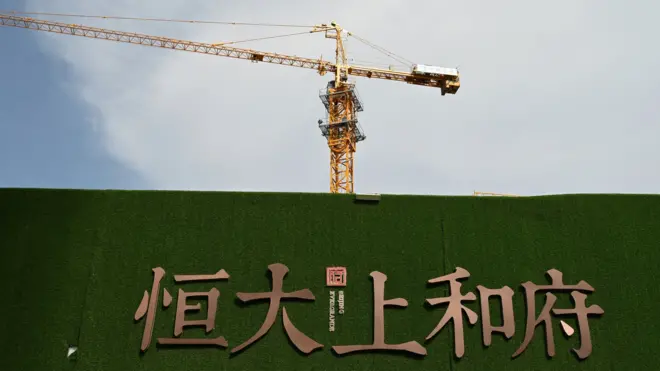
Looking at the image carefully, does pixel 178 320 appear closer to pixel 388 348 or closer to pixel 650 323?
pixel 388 348

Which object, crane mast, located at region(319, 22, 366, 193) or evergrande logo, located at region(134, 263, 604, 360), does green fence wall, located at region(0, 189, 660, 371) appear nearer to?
evergrande logo, located at region(134, 263, 604, 360)

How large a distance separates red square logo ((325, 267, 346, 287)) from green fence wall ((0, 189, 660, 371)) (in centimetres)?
13

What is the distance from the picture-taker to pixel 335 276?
8.62m

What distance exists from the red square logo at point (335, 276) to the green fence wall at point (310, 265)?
0.13m

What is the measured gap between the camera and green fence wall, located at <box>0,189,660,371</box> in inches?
324

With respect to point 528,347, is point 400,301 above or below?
above

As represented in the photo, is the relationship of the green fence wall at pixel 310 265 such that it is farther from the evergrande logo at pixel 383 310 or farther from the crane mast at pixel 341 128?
the crane mast at pixel 341 128

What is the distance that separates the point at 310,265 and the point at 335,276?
0.48 meters

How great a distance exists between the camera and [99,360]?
8148 mm

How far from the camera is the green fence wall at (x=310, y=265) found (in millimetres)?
8242

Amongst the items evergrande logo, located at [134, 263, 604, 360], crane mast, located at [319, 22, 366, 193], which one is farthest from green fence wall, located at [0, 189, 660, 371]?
crane mast, located at [319, 22, 366, 193]

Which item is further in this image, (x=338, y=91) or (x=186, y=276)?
(x=338, y=91)

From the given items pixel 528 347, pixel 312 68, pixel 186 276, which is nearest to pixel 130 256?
pixel 186 276

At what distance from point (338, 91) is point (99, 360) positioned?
26.5 meters
